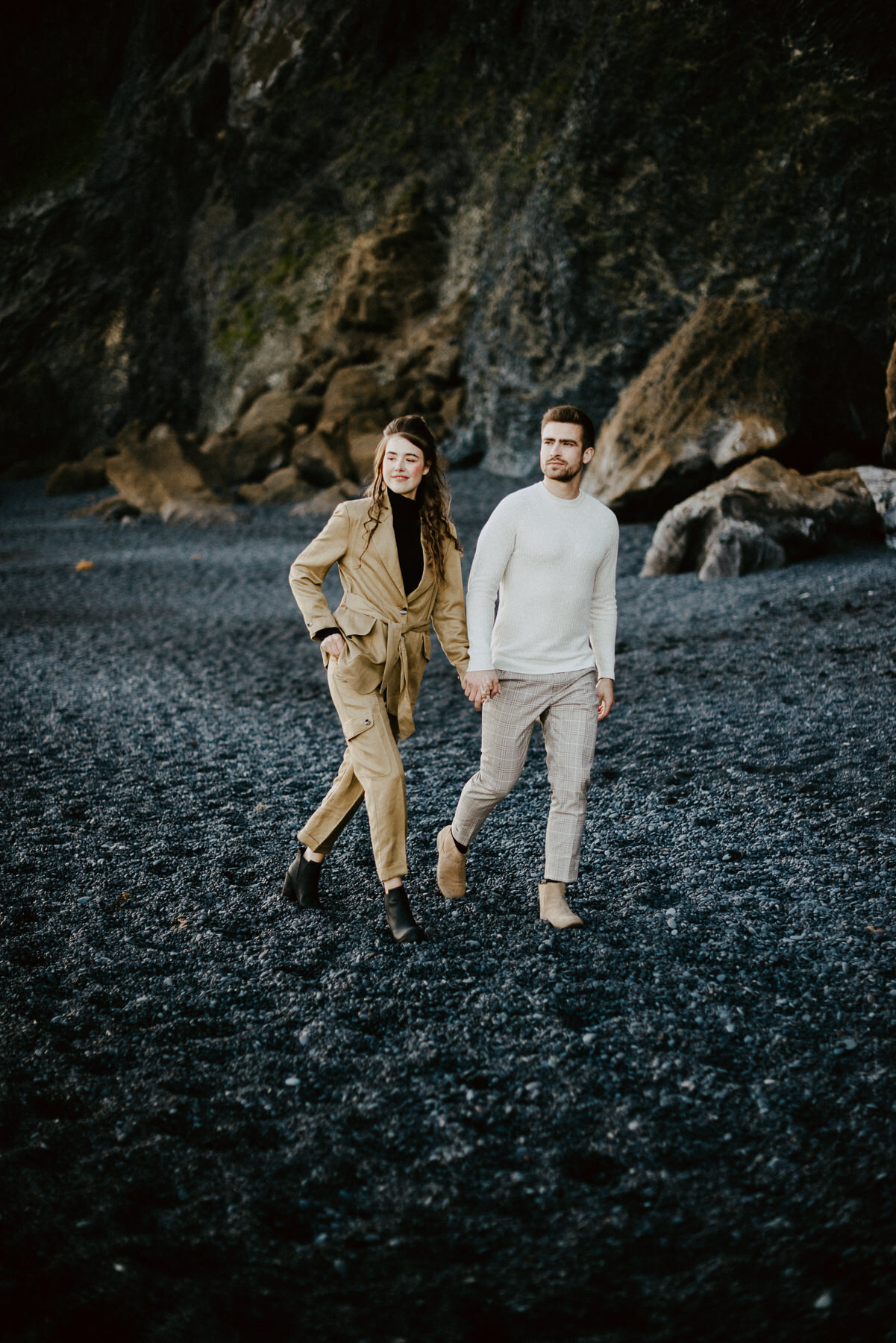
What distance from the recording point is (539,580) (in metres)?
3.28

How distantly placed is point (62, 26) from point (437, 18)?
21.8 metres

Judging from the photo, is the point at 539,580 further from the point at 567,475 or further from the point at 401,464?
the point at 401,464

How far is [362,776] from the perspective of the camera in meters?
3.29

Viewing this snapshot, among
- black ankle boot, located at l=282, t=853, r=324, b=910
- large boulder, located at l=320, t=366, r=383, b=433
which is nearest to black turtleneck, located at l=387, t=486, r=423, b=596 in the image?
black ankle boot, located at l=282, t=853, r=324, b=910

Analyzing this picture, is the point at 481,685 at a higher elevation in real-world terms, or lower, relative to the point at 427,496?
lower

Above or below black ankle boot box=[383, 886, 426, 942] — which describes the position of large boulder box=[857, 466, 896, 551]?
above

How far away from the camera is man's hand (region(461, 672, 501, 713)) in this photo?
3.23m

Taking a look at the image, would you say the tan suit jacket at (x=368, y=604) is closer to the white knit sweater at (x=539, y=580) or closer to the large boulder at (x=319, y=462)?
the white knit sweater at (x=539, y=580)

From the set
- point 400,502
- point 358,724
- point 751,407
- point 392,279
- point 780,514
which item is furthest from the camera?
point 392,279

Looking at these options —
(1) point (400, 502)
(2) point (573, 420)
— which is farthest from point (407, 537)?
(2) point (573, 420)

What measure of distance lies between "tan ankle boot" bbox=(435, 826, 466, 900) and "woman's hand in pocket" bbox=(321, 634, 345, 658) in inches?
37.6

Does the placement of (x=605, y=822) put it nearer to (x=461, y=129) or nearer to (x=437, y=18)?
(x=461, y=129)

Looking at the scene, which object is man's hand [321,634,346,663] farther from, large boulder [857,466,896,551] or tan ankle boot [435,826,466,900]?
large boulder [857,466,896,551]

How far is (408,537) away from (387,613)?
30 cm
